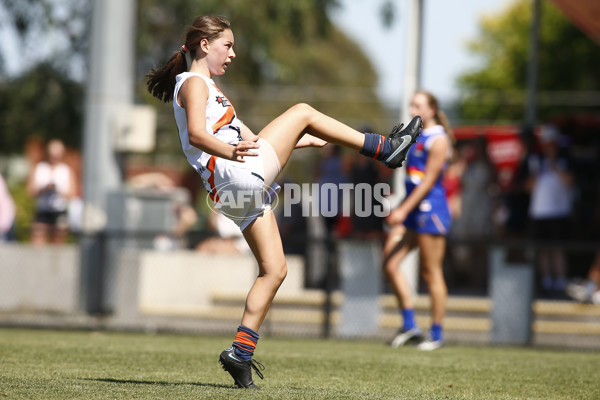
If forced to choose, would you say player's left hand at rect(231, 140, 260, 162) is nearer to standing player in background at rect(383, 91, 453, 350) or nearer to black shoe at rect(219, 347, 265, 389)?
black shoe at rect(219, 347, 265, 389)

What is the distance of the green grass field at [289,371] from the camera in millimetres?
5467

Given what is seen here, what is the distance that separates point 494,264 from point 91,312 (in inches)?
193

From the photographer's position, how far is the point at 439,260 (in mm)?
9047

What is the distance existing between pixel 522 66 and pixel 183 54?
158 ft

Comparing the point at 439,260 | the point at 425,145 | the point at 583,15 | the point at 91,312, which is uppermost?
the point at 583,15

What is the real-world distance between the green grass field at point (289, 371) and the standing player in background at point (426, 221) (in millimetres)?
344

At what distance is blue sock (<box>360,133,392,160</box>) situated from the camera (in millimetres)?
5797

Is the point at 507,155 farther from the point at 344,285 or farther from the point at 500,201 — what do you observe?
the point at 344,285

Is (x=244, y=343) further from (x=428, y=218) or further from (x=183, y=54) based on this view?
(x=428, y=218)

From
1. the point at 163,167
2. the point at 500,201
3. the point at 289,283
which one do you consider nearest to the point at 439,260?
the point at 289,283

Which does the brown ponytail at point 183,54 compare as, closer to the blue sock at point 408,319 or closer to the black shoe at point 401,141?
the black shoe at point 401,141
